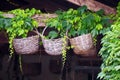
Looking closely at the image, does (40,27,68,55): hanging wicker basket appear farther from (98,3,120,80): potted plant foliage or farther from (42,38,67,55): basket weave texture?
(98,3,120,80): potted plant foliage

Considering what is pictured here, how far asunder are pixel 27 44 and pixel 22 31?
0.22 meters

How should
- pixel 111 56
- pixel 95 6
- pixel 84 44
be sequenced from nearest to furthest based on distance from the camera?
pixel 111 56 → pixel 84 44 → pixel 95 6

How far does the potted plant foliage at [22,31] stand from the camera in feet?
15.2

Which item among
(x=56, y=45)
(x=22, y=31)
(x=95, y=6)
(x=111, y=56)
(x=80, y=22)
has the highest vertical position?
(x=95, y=6)

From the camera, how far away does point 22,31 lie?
15.0 ft

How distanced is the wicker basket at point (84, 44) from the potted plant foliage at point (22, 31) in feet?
1.96

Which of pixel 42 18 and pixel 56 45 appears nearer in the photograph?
pixel 56 45

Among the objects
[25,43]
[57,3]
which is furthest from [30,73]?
[25,43]

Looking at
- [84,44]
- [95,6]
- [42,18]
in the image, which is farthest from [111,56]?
[42,18]

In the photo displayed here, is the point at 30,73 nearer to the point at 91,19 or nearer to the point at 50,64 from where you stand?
the point at 50,64

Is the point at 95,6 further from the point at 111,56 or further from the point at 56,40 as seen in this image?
the point at 111,56

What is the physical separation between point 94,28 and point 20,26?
1.08 m

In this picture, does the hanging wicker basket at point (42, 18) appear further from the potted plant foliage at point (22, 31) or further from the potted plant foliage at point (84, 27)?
the potted plant foliage at point (84, 27)

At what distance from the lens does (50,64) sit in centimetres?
905
